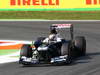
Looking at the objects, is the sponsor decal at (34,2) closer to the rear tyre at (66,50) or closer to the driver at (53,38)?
the driver at (53,38)

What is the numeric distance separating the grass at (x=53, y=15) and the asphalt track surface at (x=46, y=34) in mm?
4176

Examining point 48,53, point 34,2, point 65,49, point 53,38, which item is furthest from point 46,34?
point 34,2

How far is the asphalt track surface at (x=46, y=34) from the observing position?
53.8ft

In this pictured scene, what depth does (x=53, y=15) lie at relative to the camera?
43.1 metres

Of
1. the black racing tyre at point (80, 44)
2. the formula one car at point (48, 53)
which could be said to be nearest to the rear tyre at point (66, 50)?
the formula one car at point (48, 53)

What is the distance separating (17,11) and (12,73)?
29.0 m

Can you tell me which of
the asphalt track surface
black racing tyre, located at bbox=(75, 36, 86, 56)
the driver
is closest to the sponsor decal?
the asphalt track surface

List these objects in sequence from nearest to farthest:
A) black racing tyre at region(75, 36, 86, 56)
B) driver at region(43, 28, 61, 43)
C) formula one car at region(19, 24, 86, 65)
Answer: formula one car at region(19, 24, 86, 65) < driver at region(43, 28, 61, 43) < black racing tyre at region(75, 36, 86, 56)

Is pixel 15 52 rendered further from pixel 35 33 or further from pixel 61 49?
pixel 35 33

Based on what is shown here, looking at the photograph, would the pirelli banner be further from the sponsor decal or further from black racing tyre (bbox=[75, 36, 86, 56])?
black racing tyre (bbox=[75, 36, 86, 56])

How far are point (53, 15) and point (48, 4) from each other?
154 centimetres

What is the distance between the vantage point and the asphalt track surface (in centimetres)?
1641

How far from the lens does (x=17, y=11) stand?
44.9 meters

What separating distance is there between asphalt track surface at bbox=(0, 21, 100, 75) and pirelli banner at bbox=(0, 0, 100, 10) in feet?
23.1
